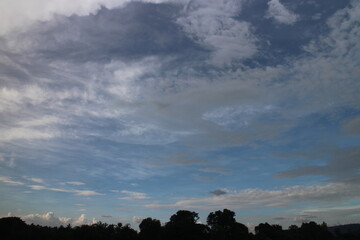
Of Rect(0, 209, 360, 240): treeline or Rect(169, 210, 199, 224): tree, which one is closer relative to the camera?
Rect(0, 209, 360, 240): treeline

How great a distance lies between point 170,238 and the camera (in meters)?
106

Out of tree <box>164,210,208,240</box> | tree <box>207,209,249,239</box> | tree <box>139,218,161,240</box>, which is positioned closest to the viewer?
tree <box>164,210,208,240</box>

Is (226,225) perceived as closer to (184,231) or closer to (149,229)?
(184,231)

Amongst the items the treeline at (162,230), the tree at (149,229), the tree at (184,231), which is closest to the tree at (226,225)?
the treeline at (162,230)

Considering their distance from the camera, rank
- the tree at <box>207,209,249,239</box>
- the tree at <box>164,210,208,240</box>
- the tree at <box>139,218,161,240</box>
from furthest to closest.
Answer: the tree at <box>139,218,161,240</box> < the tree at <box>207,209,249,239</box> < the tree at <box>164,210,208,240</box>

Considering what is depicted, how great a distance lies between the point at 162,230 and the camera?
115000 mm

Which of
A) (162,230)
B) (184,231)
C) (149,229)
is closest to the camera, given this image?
(184,231)

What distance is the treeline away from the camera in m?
107

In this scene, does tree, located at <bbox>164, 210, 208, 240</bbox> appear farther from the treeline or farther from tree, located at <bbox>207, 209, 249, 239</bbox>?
tree, located at <bbox>207, 209, 249, 239</bbox>

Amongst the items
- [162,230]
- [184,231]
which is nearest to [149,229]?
[162,230]

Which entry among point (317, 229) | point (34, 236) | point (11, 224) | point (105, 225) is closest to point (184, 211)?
point (105, 225)

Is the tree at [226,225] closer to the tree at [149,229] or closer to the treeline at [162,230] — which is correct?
the treeline at [162,230]

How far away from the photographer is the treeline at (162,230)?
10716 centimetres

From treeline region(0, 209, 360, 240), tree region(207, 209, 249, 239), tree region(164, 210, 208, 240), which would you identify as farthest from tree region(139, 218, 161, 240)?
tree region(207, 209, 249, 239)
